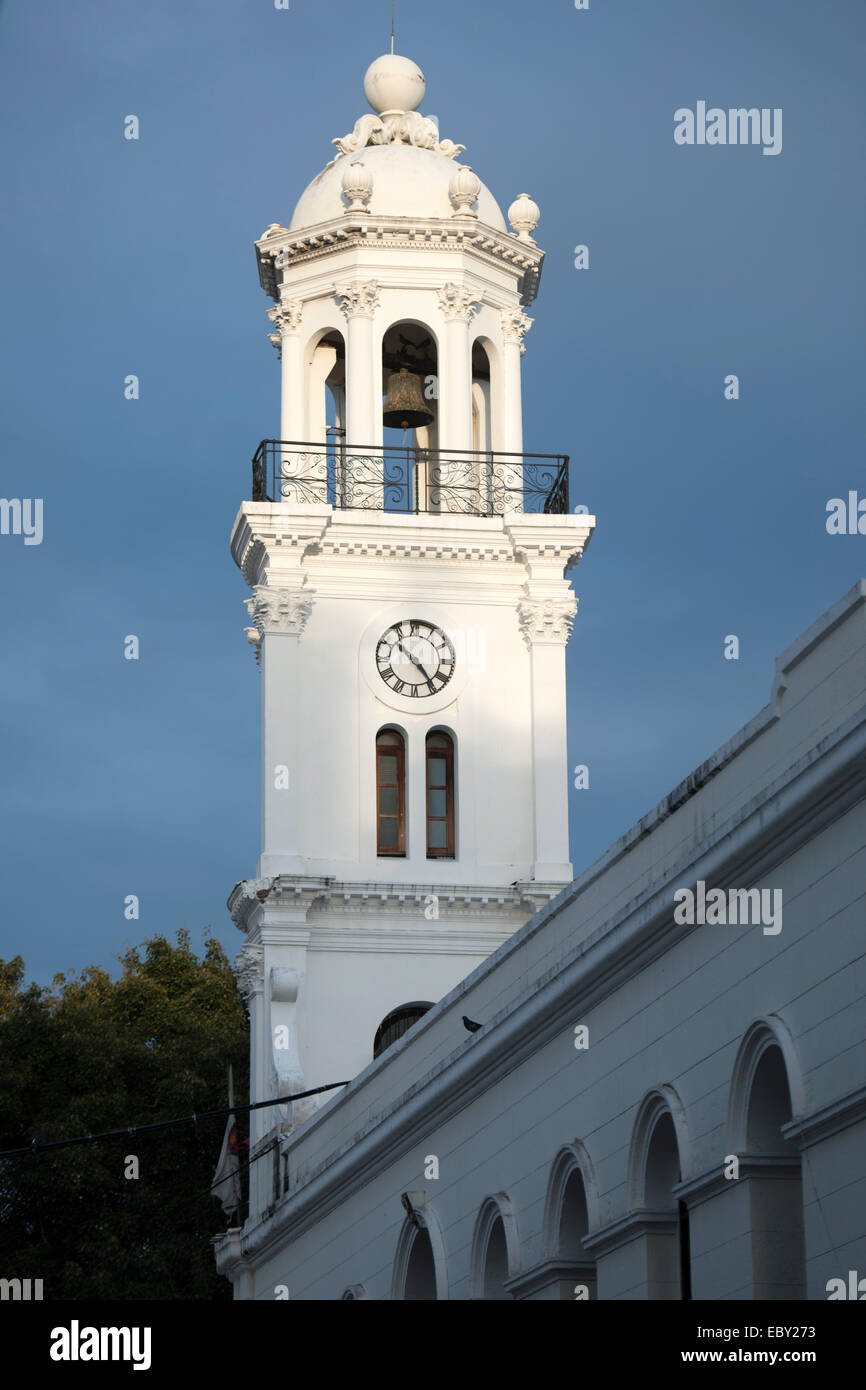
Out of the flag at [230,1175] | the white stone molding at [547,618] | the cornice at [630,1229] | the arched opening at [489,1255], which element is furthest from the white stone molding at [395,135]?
the cornice at [630,1229]

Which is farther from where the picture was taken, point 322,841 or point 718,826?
point 322,841

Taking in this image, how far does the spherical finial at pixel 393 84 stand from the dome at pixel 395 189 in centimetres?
174

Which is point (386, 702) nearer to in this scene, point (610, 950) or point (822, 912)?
point (610, 950)

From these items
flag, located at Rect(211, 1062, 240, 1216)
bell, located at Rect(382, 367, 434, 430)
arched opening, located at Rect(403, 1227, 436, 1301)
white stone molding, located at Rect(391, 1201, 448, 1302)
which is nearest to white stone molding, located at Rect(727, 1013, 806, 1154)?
white stone molding, located at Rect(391, 1201, 448, 1302)

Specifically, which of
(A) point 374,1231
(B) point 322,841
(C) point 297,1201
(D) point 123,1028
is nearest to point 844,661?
(A) point 374,1231

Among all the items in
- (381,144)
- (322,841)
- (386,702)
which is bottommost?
(322,841)

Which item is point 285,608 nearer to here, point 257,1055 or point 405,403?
point 405,403

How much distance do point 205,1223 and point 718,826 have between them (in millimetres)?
36700

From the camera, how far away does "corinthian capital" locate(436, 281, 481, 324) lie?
42.6 m

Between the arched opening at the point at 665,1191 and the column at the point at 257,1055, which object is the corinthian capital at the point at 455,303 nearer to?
the column at the point at 257,1055

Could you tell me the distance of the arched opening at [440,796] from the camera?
40406 mm

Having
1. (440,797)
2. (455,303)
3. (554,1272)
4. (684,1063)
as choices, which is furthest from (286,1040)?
(684,1063)

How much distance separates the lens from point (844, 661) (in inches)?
695

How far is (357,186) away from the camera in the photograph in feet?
138
